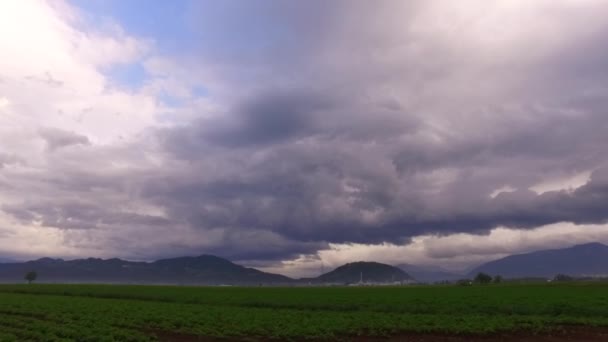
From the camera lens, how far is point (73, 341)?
31422 mm

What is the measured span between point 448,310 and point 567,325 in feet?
54.7

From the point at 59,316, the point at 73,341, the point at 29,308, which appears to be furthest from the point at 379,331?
the point at 29,308

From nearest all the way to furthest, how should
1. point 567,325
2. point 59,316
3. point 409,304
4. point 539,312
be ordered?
1. point 567,325
2. point 59,316
3. point 539,312
4. point 409,304

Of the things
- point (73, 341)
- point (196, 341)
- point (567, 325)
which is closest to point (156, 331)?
point (196, 341)

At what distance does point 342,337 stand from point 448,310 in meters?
26.0

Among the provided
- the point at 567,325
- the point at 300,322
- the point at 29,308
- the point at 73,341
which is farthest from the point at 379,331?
the point at 29,308

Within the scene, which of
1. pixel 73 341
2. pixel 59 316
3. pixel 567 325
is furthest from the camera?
pixel 59 316

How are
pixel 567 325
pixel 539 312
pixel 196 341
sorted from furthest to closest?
pixel 539 312
pixel 567 325
pixel 196 341

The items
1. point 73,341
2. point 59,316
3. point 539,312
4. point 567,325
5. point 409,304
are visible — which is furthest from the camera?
point 409,304

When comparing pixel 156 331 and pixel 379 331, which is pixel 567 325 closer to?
pixel 379 331

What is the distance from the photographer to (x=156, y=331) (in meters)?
39.1

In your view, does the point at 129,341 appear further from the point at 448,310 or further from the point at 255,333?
the point at 448,310

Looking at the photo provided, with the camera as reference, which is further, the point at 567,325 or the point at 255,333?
the point at 567,325

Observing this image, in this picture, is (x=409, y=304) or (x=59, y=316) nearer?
(x=59, y=316)
